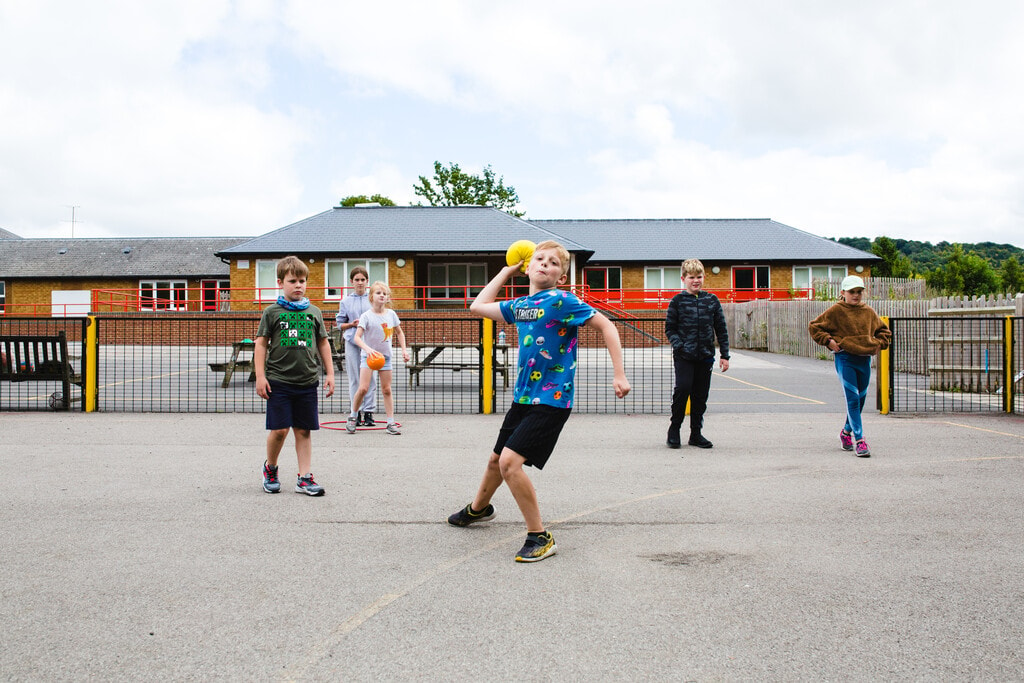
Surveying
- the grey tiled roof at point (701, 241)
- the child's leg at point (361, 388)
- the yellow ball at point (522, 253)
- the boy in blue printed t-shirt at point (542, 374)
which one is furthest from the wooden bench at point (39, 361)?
the grey tiled roof at point (701, 241)

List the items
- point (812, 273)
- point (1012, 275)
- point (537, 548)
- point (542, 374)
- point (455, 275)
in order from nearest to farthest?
point (537, 548), point (542, 374), point (455, 275), point (812, 273), point (1012, 275)

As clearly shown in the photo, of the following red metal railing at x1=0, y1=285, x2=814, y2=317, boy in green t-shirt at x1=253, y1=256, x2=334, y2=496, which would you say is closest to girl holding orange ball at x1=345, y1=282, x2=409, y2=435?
boy in green t-shirt at x1=253, y1=256, x2=334, y2=496

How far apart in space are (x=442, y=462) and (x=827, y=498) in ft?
11.1

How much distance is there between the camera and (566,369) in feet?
15.7

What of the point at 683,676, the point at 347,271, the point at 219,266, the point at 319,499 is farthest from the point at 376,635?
the point at 219,266

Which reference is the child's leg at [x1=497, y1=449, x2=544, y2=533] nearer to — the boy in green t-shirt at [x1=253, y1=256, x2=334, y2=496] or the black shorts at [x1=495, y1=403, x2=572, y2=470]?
the black shorts at [x1=495, y1=403, x2=572, y2=470]

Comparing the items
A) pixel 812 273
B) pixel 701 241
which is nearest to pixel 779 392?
pixel 812 273

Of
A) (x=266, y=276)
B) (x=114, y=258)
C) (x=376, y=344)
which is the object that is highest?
(x=114, y=258)

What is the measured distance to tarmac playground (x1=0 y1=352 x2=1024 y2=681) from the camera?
326 cm

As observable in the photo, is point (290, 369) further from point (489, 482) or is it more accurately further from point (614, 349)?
point (614, 349)

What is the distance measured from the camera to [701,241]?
46.0 meters

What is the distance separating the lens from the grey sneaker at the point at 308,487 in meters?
6.23

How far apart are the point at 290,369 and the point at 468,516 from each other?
1.91 metres

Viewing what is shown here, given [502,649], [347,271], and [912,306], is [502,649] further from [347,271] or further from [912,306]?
[347,271]
